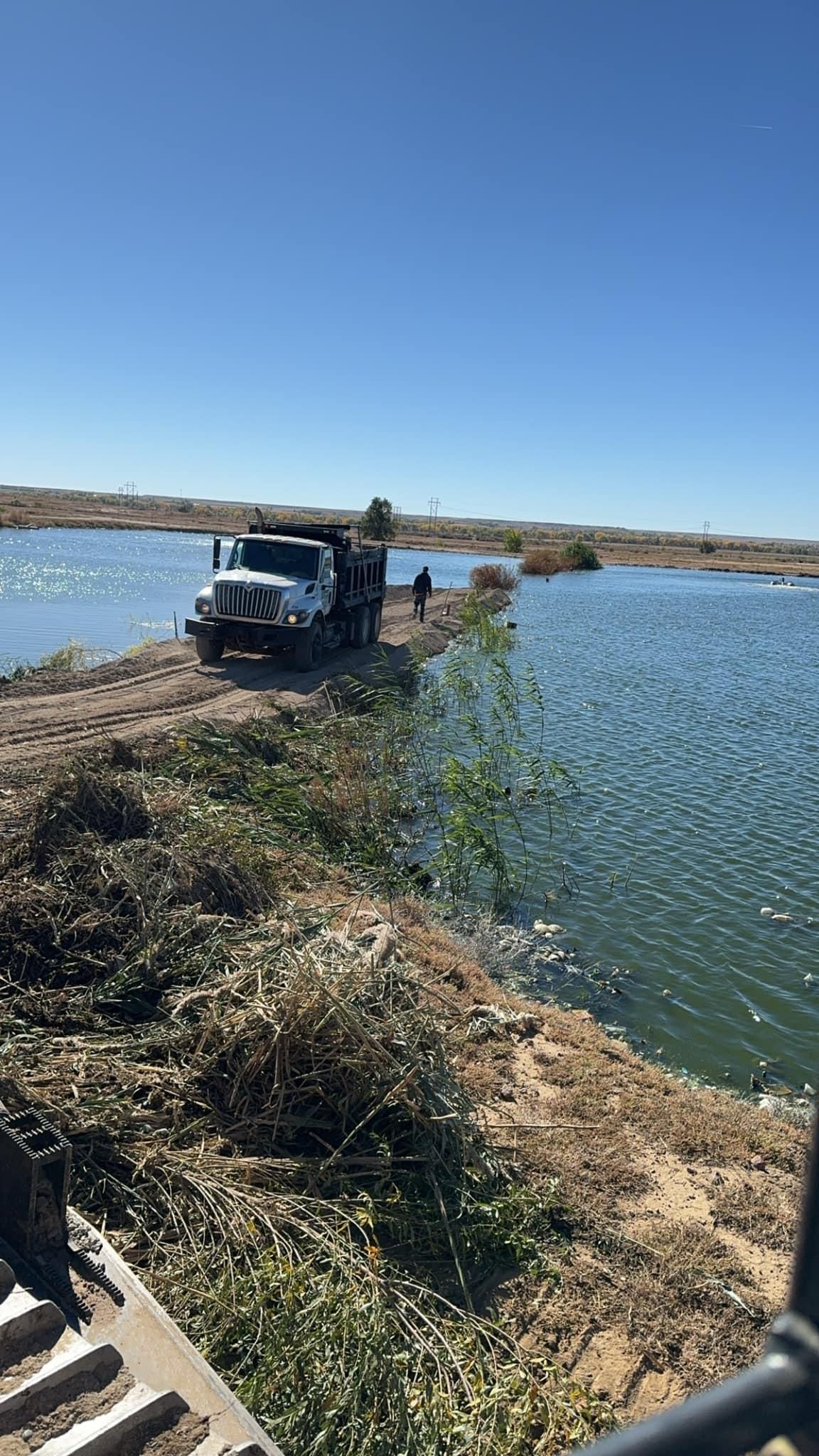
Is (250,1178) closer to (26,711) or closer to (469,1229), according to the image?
(469,1229)

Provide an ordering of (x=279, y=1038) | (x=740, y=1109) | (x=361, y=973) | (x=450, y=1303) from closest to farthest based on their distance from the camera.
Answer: (x=450, y=1303), (x=279, y=1038), (x=361, y=973), (x=740, y=1109)

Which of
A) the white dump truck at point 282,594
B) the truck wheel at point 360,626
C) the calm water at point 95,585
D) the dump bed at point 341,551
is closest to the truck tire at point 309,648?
the white dump truck at point 282,594

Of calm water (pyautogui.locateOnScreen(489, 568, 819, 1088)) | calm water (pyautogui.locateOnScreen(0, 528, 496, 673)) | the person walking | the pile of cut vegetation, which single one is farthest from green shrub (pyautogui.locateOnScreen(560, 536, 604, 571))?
the pile of cut vegetation

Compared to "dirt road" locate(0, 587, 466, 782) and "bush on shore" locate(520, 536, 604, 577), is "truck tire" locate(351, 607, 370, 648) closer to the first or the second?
"dirt road" locate(0, 587, 466, 782)

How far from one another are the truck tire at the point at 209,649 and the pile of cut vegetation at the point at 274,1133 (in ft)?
37.8

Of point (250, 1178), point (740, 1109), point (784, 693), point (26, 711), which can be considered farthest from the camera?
point (784, 693)

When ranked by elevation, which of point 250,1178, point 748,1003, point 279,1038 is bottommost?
point 748,1003

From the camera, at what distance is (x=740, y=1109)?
686 centimetres

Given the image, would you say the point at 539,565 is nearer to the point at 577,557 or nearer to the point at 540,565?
the point at 540,565

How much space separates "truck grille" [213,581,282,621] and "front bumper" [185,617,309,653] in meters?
0.28

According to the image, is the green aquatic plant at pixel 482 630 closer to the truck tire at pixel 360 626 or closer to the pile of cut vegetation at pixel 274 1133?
the truck tire at pixel 360 626

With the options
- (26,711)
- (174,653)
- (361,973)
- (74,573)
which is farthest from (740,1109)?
(74,573)

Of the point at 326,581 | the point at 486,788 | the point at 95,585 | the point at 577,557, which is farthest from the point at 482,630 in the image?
the point at 577,557

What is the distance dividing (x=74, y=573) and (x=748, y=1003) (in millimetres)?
38109
